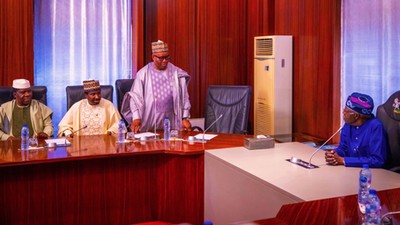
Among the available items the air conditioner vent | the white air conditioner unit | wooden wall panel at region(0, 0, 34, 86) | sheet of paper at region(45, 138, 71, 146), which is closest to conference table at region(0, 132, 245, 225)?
sheet of paper at region(45, 138, 71, 146)

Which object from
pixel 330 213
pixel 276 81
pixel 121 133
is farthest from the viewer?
pixel 276 81

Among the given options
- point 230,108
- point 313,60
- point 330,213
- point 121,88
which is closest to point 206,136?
point 230,108

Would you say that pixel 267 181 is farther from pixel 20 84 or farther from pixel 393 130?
pixel 20 84

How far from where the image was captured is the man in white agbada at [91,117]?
13.8 ft

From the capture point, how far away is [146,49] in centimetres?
586

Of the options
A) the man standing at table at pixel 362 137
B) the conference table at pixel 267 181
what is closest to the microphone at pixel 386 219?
the conference table at pixel 267 181

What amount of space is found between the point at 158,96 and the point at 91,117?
2.23 feet

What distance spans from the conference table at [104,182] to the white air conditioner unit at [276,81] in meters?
1.79

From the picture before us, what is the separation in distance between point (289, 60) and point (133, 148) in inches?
103

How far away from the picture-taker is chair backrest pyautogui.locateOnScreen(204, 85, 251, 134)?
4.87m

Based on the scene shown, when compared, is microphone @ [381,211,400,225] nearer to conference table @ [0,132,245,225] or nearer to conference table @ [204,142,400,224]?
conference table @ [204,142,400,224]

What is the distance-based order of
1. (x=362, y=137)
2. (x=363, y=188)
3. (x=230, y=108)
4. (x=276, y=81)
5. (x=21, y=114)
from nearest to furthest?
(x=363, y=188) < (x=362, y=137) < (x=21, y=114) < (x=230, y=108) < (x=276, y=81)

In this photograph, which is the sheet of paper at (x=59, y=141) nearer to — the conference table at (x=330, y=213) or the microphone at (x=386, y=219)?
the conference table at (x=330, y=213)

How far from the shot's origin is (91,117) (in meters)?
4.29
